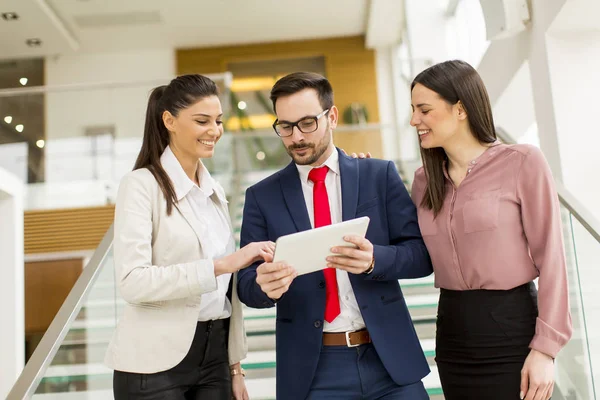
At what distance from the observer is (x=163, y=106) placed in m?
2.35

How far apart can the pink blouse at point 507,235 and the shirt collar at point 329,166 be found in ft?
1.21

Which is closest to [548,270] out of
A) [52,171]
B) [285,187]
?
[285,187]

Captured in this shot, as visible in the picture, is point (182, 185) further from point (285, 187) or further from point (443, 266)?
point (443, 266)

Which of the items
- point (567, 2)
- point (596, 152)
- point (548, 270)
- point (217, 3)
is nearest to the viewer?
point (548, 270)

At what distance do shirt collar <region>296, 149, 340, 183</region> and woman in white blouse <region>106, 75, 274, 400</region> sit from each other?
1.09ft

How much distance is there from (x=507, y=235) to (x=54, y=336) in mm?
1779

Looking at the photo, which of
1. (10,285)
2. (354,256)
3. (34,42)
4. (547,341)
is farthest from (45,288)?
(547,341)

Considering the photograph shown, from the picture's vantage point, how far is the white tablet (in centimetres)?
184

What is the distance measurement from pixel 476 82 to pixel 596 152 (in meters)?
2.98

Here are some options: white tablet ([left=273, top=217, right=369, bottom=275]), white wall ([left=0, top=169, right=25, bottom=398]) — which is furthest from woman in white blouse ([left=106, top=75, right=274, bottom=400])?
white wall ([left=0, top=169, right=25, bottom=398])

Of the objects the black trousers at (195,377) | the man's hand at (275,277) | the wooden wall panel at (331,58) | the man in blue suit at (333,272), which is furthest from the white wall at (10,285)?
the wooden wall panel at (331,58)

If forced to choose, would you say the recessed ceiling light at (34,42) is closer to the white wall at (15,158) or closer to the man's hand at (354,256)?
the white wall at (15,158)

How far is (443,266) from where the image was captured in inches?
86.8

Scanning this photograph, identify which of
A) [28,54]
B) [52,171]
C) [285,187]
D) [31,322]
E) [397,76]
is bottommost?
[31,322]
